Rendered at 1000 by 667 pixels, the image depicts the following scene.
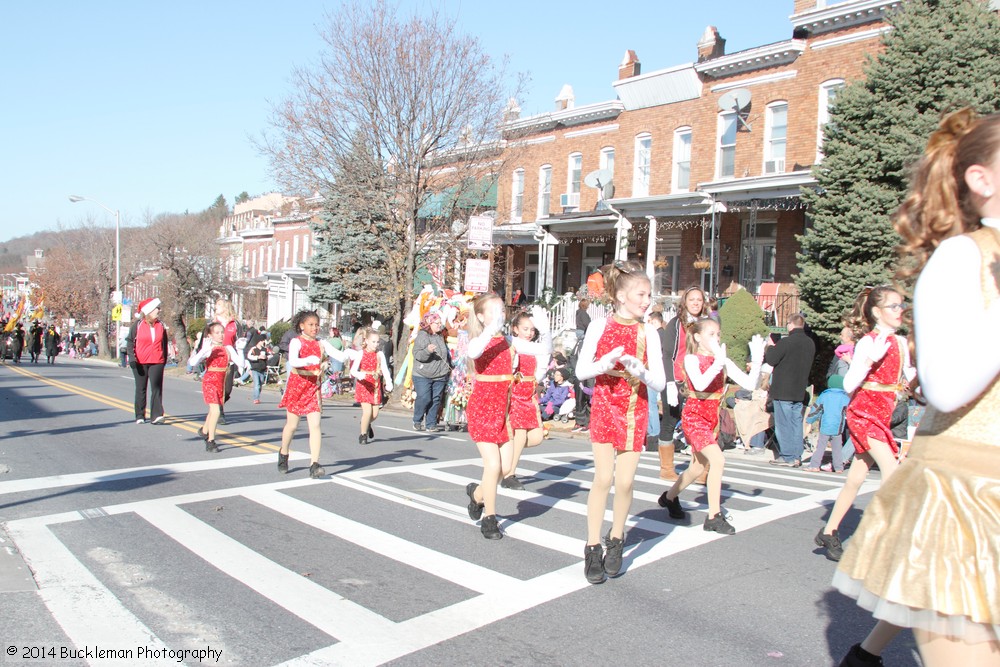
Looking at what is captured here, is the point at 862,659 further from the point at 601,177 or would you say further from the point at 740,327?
the point at 601,177

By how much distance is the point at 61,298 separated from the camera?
7150cm

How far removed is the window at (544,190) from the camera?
3141 cm

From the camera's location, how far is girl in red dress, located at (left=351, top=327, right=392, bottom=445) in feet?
39.2

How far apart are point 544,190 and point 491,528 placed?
1017 inches

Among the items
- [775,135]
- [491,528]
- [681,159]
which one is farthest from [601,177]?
[491,528]

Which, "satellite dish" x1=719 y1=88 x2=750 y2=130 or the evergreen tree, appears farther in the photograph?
"satellite dish" x1=719 y1=88 x2=750 y2=130

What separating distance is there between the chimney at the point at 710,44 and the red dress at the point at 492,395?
70.9ft

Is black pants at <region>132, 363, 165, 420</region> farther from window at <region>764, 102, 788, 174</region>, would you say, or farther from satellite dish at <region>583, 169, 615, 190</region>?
satellite dish at <region>583, 169, 615, 190</region>

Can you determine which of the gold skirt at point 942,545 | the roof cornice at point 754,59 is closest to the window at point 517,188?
the roof cornice at point 754,59

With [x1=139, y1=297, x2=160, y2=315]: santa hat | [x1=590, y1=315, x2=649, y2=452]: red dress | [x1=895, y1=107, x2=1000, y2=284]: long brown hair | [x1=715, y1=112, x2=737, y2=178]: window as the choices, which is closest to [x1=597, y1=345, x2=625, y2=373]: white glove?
[x1=590, y1=315, x2=649, y2=452]: red dress

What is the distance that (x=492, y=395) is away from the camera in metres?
A: 7.15

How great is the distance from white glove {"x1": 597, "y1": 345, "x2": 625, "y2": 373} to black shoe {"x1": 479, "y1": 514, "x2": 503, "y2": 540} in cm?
191

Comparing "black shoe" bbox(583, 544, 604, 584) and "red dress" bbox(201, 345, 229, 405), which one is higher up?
"red dress" bbox(201, 345, 229, 405)

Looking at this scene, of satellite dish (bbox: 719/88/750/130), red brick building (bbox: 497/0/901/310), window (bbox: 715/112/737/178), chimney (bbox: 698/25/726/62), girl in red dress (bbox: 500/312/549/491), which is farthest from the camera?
chimney (bbox: 698/25/726/62)
